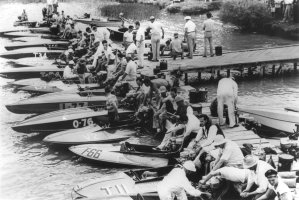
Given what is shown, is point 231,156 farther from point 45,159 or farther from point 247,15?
point 247,15

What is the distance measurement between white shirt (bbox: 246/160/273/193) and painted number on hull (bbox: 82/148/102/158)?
18.0ft

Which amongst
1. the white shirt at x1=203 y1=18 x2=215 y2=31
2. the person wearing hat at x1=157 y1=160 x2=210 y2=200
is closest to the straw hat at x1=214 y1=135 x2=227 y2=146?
the person wearing hat at x1=157 y1=160 x2=210 y2=200

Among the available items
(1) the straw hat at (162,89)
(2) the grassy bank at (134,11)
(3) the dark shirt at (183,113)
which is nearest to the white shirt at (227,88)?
(3) the dark shirt at (183,113)

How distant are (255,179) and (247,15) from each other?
30.6 meters

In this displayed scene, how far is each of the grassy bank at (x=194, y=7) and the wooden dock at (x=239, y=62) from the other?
26.1m

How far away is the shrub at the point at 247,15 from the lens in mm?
35938

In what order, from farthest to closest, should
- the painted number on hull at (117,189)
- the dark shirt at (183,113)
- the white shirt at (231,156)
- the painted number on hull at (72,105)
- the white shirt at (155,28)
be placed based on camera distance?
the white shirt at (155,28), the painted number on hull at (72,105), the dark shirt at (183,113), the painted number on hull at (117,189), the white shirt at (231,156)

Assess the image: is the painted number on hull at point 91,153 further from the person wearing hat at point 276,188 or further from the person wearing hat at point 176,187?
the person wearing hat at point 276,188

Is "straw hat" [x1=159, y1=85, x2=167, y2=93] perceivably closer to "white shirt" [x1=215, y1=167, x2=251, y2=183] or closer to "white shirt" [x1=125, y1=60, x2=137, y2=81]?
"white shirt" [x1=125, y1=60, x2=137, y2=81]

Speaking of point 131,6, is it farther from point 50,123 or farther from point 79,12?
point 50,123

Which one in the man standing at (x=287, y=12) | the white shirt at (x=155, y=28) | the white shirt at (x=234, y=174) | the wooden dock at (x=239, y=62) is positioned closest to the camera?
the white shirt at (x=234, y=174)

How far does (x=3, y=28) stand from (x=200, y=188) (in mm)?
35821

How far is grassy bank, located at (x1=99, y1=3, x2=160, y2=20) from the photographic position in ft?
177

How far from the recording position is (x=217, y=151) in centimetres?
1077
